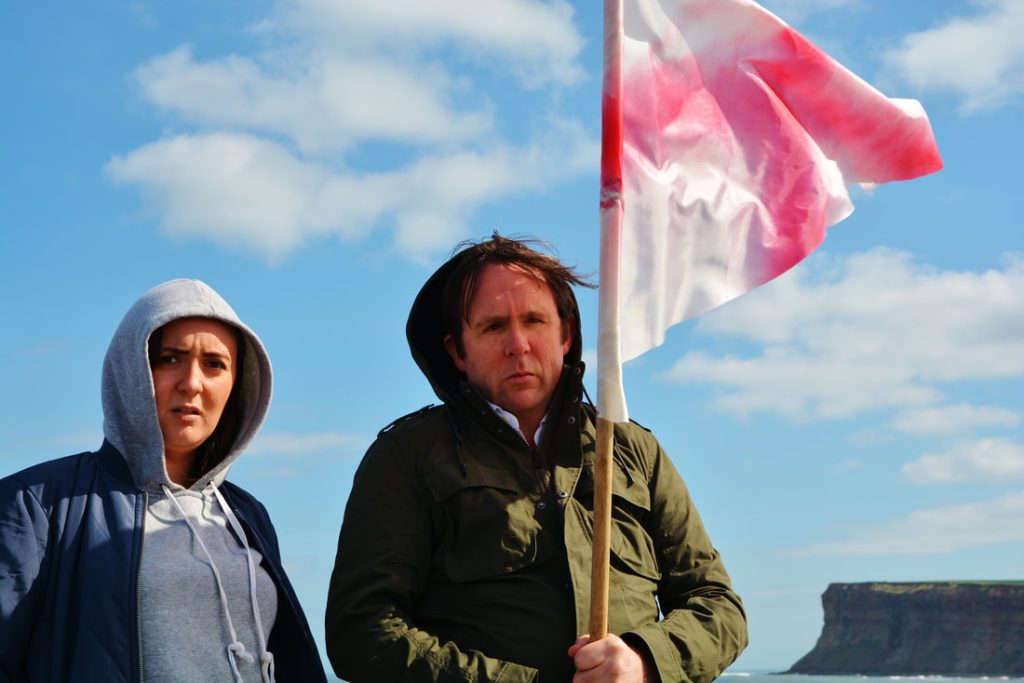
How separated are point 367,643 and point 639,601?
921mm

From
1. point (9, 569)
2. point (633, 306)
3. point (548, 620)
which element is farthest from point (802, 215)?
point (9, 569)

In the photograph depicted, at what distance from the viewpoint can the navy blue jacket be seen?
3562 millimetres

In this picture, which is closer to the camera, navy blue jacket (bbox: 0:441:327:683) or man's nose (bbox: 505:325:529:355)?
navy blue jacket (bbox: 0:441:327:683)

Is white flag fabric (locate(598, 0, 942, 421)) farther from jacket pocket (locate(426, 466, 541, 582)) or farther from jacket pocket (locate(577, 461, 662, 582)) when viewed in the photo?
jacket pocket (locate(426, 466, 541, 582))

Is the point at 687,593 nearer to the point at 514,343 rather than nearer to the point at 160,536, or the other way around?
the point at 514,343

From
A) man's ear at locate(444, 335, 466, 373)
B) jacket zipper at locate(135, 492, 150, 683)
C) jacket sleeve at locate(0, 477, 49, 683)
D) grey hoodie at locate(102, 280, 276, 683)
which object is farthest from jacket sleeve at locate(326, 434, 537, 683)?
jacket sleeve at locate(0, 477, 49, 683)

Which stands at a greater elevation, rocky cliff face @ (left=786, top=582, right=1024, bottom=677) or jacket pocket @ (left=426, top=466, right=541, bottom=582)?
rocky cliff face @ (left=786, top=582, right=1024, bottom=677)

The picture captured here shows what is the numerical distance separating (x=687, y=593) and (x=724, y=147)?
1.61m

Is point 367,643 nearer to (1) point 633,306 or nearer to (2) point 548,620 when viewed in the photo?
(2) point 548,620

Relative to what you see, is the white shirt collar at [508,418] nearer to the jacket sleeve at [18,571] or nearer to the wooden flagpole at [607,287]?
the wooden flagpole at [607,287]

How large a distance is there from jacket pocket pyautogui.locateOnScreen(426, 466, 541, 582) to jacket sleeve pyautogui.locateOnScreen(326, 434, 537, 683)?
75 millimetres

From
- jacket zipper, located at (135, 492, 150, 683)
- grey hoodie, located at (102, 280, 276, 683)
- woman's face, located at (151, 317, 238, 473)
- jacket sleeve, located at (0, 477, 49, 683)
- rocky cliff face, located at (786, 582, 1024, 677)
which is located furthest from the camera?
rocky cliff face, located at (786, 582, 1024, 677)

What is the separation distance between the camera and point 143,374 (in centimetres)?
390

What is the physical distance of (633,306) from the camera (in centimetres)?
407
